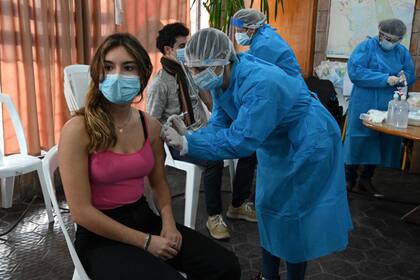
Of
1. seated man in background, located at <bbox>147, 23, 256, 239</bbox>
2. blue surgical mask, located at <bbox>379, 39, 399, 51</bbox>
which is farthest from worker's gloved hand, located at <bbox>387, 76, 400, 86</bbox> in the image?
seated man in background, located at <bbox>147, 23, 256, 239</bbox>

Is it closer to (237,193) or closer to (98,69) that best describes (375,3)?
(237,193)

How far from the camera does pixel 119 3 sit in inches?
125

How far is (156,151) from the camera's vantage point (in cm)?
149

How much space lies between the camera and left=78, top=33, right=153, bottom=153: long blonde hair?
129cm

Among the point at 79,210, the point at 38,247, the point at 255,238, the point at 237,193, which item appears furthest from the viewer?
the point at 237,193

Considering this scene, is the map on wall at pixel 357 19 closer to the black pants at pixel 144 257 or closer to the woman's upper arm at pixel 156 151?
the woman's upper arm at pixel 156 151

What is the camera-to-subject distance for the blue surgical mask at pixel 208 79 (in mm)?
1431

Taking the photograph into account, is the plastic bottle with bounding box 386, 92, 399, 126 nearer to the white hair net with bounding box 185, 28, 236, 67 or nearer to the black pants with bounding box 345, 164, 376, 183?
the black pants with bounding box 345, 164, 376, 183

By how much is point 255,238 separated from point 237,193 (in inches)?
13.6

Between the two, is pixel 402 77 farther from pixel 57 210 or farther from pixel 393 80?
pixel 57 210

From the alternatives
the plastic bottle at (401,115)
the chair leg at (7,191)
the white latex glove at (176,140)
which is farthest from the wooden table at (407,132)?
the chair leg at (7,191)

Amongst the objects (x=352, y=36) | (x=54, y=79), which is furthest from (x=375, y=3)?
(x=54, y=79)

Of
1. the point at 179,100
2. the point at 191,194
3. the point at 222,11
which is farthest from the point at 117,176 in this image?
the point at 222,11

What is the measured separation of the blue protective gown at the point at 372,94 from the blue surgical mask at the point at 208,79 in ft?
6.38
